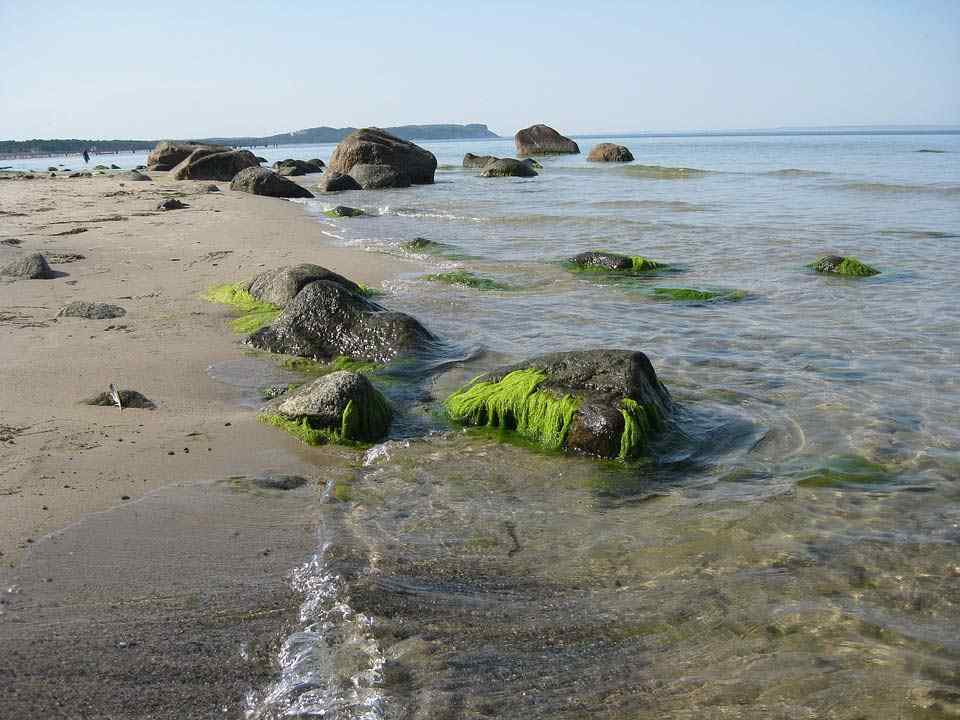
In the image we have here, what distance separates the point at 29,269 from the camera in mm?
9156

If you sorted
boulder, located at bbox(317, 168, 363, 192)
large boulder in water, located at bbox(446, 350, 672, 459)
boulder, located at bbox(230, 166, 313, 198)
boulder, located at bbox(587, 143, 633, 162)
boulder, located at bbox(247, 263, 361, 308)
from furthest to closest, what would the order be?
boulder, located at bbox(587, 143, 633, 162)
boulder, located at bbox(317, 168, 363, 192)
boulder, located at bbox(230, 166, 313, 198)
boulder, located at bbox(247, 263, 361, 308)
large boulder in water, located at bbox(446, 350, 672, 459)

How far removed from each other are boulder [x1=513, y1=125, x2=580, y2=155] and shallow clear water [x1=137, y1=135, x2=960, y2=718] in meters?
50.9

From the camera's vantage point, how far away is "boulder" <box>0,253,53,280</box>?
Answer: 906 centimetres

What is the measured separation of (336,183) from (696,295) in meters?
20.6

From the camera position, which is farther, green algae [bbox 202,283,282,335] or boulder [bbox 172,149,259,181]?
boulder [bbox 172,149,259,181]

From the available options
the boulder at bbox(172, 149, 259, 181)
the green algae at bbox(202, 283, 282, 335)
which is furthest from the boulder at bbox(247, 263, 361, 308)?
the boulder at bbox(172, 149, 259, 181)

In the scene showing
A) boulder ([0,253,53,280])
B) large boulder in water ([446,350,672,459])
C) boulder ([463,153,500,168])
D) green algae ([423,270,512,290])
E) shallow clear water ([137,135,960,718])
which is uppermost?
boulder ([463,153,500,168])

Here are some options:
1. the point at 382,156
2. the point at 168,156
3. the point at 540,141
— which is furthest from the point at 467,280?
the point at 540,141

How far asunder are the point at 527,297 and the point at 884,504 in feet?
18.9

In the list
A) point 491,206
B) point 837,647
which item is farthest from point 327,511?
point 491,206

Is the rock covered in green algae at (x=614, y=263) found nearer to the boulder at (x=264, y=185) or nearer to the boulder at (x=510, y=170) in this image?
the boulder at (x=264, y=185)

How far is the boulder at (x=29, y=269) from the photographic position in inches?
357

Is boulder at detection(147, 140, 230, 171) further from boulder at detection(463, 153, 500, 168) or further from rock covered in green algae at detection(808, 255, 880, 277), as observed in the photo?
rock covered in green algae at detection(808, 255, 880, 277)

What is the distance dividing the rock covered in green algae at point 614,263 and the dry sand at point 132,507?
5.24m
